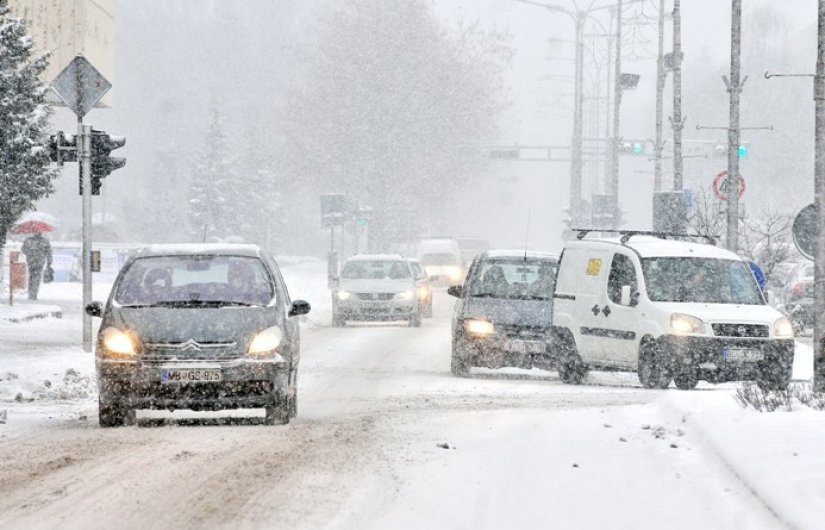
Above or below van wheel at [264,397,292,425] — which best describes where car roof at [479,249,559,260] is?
above

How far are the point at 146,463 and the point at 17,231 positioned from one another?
3501 cm

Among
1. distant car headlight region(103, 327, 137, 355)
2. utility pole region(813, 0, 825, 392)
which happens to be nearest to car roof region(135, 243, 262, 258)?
distant car headlight region(103, 327, 137, 355)

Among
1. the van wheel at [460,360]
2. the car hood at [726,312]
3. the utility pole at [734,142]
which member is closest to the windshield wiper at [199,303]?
the car hood at [726,312]

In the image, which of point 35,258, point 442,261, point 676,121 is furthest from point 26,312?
point 442,261

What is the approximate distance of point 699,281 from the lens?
20000 millimetres

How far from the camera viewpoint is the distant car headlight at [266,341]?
1338 cm

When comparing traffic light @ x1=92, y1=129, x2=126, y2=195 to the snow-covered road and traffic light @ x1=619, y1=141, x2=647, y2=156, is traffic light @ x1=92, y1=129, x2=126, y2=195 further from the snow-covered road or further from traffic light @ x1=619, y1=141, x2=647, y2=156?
traffic light @ x1=619, y1=141, x2=647, y2=156

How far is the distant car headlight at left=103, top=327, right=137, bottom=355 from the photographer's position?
1324 cm

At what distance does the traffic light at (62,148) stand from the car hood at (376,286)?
1323cm

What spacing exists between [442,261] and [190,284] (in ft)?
157

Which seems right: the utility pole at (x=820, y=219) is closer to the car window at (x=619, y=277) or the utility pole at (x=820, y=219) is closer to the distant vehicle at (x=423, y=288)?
the car window at (x=619, y=277)

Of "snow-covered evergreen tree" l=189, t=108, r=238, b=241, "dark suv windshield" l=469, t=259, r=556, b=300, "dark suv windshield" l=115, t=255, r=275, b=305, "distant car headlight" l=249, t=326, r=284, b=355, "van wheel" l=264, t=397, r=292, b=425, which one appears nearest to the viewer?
"distant car headlight" l=249, t=326, r=284, b=355

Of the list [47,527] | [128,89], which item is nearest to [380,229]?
[47,527]

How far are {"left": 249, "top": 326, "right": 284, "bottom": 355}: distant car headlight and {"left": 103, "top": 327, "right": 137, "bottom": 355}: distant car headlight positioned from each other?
3.14ft
